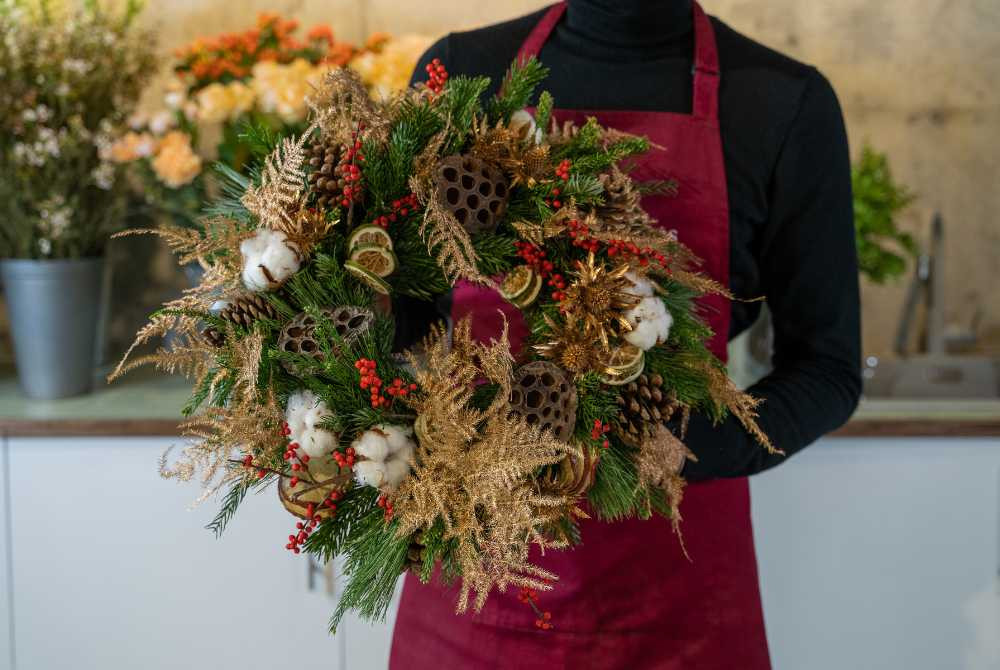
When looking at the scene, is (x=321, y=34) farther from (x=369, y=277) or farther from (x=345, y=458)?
(x=345, y=458)

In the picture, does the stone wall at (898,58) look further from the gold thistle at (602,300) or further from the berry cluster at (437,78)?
the gold thistle at (602,300)

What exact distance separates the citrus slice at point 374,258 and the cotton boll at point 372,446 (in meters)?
0.14

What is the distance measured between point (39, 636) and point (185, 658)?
24 centimetres

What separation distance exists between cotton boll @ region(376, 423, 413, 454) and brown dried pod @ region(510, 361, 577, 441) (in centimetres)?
8

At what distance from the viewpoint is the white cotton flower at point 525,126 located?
2.46 ft

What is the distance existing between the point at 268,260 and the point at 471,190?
0.52 ft

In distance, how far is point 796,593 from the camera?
156cm

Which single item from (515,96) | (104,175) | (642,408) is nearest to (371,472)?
(642,408)

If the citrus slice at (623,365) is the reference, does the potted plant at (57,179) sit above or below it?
below

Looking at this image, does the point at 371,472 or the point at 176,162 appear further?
the point at 176,162

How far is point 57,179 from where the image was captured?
1585 mm

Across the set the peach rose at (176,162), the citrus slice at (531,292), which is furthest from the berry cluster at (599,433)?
the peach rose at (176,162)

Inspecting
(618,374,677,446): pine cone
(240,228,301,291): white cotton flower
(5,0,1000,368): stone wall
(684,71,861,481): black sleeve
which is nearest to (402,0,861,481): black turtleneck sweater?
(684,71,861,481): black sleeve

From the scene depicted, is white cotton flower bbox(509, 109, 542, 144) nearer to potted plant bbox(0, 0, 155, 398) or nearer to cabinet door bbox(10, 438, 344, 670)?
cabinet door bbox(10, 438, 344, 670)
